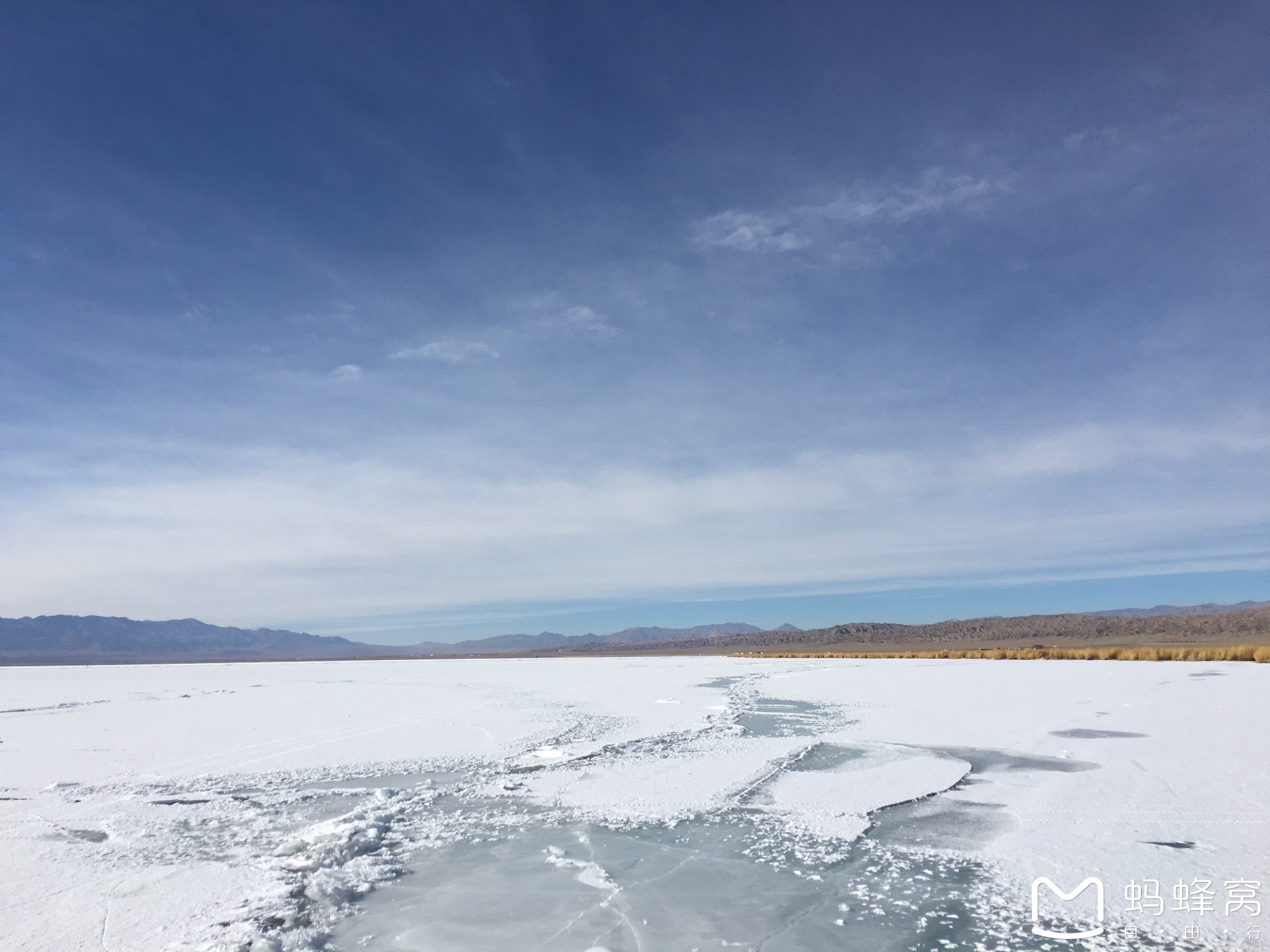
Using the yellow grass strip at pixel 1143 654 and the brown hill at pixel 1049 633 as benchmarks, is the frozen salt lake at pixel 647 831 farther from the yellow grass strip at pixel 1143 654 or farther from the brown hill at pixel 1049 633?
the brown hill at pixel 1049 633

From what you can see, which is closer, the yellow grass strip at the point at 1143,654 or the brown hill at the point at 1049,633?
the yellow grass strip at the point at 1143,654

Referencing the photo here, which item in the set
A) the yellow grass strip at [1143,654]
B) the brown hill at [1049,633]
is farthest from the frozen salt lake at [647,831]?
the brown hill at [1049,633]

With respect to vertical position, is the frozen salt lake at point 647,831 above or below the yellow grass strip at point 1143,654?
above

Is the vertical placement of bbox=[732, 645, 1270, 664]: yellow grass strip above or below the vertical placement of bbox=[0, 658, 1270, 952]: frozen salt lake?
below

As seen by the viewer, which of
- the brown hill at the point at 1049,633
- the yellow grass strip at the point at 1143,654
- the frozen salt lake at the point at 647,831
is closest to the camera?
the frozen salt lake at the point at 647,831

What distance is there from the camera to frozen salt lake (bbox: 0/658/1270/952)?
3975 millimetres

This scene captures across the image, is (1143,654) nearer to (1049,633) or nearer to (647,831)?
(647,831)

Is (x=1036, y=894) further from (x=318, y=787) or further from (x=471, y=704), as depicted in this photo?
(x=471, y=704)

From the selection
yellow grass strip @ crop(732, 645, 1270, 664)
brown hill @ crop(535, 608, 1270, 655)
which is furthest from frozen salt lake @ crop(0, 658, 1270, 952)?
brown hill @ crop(535, 608, 1270, 655)

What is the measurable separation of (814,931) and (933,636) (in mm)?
68606

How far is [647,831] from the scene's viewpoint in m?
5.73

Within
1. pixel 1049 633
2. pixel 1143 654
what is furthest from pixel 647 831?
pixel 1049 633

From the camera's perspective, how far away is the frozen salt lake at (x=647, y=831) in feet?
13.0

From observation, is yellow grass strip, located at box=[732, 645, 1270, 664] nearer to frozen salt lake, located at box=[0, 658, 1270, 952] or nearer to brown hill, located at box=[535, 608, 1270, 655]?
brown hill, located at box=[535, 608, 1270, 655]
